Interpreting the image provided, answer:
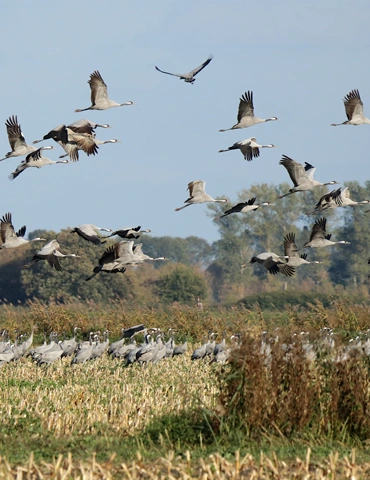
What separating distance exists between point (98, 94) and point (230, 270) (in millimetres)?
63610

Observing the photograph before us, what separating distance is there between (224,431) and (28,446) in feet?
6.87

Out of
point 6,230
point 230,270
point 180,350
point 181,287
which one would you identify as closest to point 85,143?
point 6,230

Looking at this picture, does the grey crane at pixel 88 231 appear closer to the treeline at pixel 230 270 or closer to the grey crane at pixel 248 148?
the grey crane at pixel 248 148

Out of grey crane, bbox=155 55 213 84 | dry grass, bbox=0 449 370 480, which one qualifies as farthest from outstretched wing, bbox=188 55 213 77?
dry grass, bbox=0 449 370 480

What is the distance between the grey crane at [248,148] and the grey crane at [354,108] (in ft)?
6.73

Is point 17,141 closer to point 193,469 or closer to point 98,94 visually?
point 98,94

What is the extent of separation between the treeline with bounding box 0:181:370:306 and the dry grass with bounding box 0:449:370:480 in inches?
1785

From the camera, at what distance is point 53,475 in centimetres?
833

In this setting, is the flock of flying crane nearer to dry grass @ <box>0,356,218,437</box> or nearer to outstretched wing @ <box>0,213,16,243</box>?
outstretched wing @ <box>0,213,16,243</box>

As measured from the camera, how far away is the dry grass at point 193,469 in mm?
8336

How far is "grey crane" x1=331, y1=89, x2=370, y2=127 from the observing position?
2020cm

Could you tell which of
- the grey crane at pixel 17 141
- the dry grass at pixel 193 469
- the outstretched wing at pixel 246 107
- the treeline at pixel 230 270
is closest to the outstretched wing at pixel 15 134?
the grey crane at pixel 17 141

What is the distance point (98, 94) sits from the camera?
62.7 feet

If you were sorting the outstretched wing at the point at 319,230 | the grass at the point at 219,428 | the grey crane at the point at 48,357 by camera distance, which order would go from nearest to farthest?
the grass at the point at 219,428 < the outstretched wing at the point at 319,230 < the grey crane at the point at 48,357
